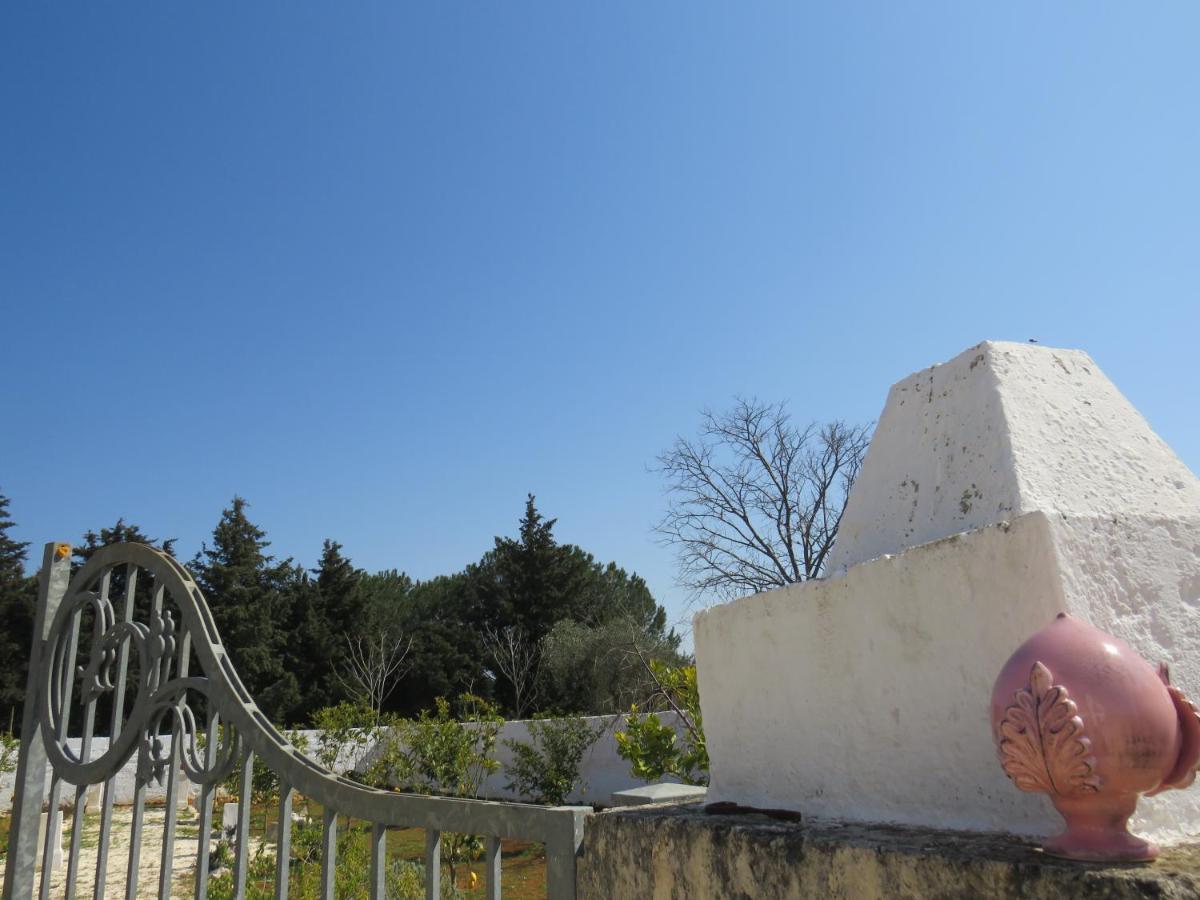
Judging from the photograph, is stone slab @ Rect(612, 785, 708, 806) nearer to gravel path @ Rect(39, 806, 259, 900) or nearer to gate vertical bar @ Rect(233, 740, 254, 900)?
gate vertical bar @ Rect(233, 740, 254, 900)

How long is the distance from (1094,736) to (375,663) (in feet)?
80.1

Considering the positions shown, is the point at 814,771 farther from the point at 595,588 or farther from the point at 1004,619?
the point at 595,588

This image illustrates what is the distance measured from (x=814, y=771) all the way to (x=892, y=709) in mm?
252

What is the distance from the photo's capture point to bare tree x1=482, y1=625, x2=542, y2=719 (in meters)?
24.1

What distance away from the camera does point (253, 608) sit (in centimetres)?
2217

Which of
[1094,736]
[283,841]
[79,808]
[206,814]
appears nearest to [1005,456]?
[1094,736]

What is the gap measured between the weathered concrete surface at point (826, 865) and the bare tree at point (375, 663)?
71.1 feet

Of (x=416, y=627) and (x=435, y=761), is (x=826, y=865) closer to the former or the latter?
(x=435, y=761)

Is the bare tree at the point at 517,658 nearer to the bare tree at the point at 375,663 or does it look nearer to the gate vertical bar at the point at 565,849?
the bare tree at the point at 375,663

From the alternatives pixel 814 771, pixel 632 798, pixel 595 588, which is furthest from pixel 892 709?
pixel 595 588

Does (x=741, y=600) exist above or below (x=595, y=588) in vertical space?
below

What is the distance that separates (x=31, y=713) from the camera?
3.08 meters

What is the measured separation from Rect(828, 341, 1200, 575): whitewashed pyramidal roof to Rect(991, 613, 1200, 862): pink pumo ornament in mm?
349

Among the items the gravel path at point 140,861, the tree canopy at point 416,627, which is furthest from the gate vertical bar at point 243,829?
the tree canopy at point 416,627
